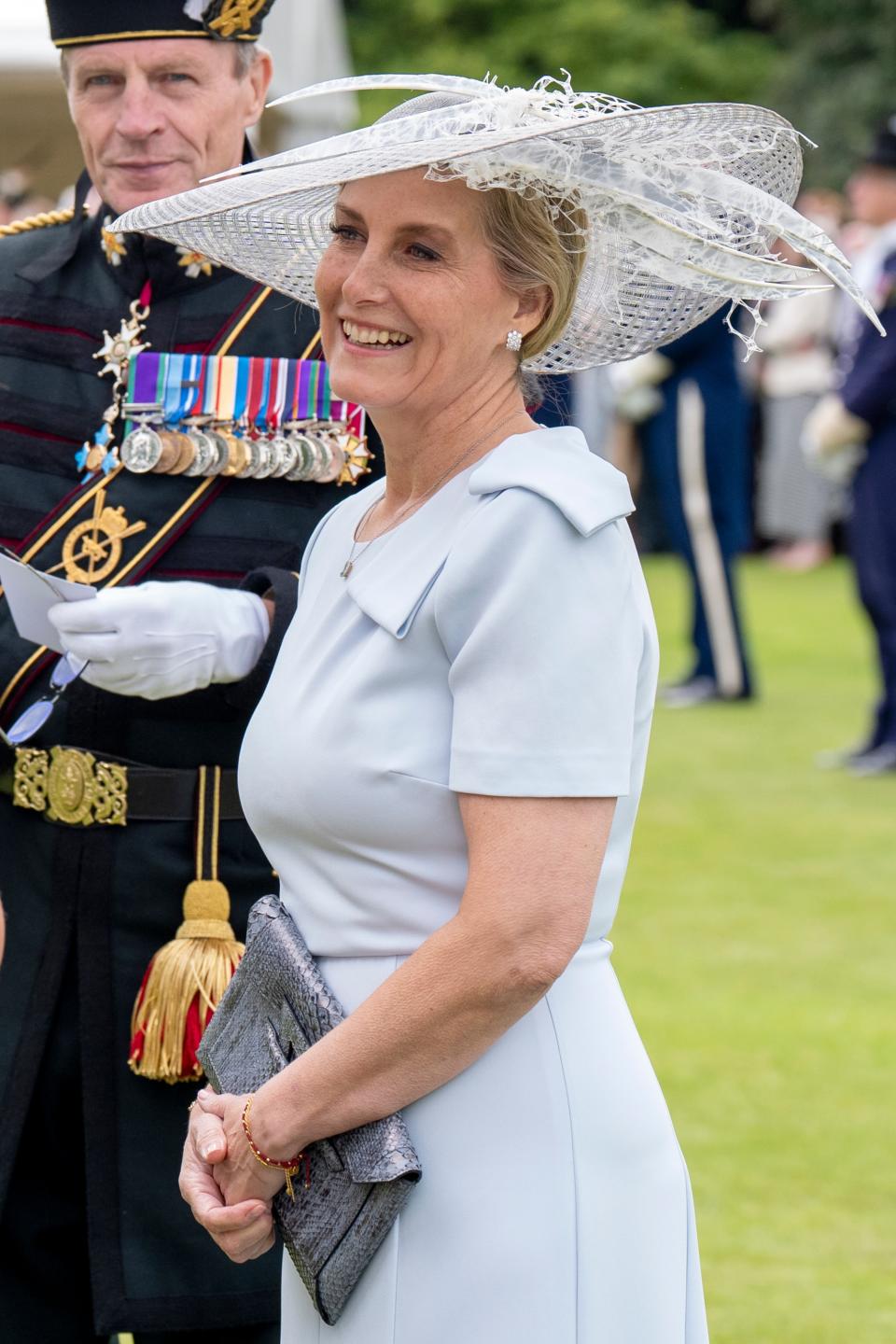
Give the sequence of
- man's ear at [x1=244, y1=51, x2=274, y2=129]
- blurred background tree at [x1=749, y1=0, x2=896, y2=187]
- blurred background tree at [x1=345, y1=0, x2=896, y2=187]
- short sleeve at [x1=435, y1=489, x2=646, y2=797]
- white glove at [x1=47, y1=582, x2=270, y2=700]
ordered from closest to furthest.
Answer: short sleeve at [x1=435, y1=489, x2=646, y2=797] < white glove at [x1=47, y1=582, x2=270, y2=700] < man's ear at [x1=244, y1=51, x2=274, y2=129] < blurred background tree at [x1=749, y1=0, x2=896, y2=187] < blurred background tree at [x1=345, y1=0, x2=896, y2=187]

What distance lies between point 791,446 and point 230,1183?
13864mm

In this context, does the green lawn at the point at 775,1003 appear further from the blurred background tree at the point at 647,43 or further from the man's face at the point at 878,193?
the blurred background tree at the point at 647,43

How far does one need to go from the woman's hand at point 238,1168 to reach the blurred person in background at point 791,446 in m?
13.1

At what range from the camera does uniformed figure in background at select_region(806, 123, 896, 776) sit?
26.2 feet

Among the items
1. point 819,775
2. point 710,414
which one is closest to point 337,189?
point 819,775

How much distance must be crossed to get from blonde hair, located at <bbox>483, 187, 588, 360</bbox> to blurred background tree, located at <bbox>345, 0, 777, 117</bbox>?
24730 millimetres

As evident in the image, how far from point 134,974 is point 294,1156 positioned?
30.1 inches

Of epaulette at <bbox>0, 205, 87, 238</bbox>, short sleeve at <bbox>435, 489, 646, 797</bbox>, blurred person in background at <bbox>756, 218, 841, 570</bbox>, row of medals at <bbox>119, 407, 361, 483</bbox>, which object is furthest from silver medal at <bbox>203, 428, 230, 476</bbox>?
blurred person in background at <bbox>756, 218, 841, 570</bbox>

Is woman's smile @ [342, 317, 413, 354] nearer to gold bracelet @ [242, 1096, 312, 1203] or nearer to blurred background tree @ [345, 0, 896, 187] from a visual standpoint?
gold bracelet @ [242, 1096, 312, 1203]

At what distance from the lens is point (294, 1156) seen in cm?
190

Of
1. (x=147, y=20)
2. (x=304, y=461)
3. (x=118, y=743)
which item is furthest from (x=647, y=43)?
(x=118, y=743)

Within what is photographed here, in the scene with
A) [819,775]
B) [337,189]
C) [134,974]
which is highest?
[337,189]

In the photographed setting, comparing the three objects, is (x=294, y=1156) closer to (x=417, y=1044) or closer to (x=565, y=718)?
(x=417, y=1044)

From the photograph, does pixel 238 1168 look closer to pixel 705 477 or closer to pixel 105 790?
pixel 105 790
